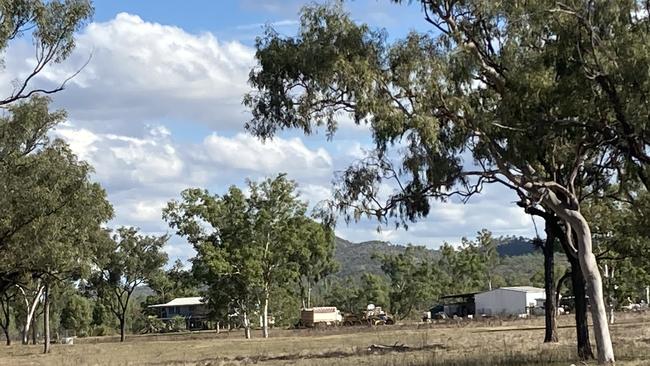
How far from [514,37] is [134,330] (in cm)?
10617

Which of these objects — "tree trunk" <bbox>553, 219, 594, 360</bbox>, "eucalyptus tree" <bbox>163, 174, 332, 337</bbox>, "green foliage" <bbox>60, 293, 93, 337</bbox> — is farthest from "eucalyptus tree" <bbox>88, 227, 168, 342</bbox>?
"tree trunk" <bbox>553, 219, 594, 360</bbox>

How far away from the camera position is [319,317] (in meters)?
87.9

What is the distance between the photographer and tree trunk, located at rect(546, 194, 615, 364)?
23.7m

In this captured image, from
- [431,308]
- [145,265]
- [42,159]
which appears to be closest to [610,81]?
[42,159]

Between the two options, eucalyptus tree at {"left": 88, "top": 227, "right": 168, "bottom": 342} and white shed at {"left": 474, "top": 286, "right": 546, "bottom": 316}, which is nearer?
eucalyptus tree at {"left": 88, "top": 227, "right": 168, "bottom": 342}

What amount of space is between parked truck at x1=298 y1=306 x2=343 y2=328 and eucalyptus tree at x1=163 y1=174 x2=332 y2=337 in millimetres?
9419

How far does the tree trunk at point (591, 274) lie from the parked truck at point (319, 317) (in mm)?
61227

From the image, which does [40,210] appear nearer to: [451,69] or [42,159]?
[42,159]

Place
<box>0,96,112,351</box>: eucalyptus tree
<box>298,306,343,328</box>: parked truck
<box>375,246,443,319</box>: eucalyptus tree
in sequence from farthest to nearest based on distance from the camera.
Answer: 1. <box>375,246,443,319</box>: eucalyptus tree
2. <box>298,306,343,328</box>: parked truck
3. <box>0,96,112,351</box>: eucalyptus tree

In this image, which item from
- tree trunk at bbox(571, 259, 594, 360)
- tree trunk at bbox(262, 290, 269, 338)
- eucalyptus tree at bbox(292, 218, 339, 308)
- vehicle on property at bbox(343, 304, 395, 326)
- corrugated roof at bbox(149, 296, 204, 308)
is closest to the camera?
tree trunk at bbox(571, 259, 594, 360)

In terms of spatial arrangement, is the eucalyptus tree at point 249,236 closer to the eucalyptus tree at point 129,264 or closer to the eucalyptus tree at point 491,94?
the eucalyptus tree at point 129,264

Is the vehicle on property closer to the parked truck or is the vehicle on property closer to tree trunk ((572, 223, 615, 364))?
the parked truck

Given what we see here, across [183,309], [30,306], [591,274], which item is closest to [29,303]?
[30,306]

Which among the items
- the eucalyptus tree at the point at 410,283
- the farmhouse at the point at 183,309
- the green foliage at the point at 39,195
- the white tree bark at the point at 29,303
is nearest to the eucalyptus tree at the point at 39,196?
the green foliage at the point at 39,195
